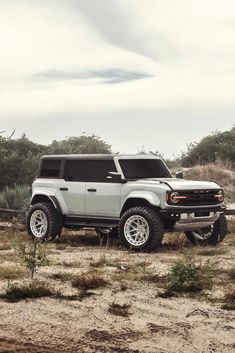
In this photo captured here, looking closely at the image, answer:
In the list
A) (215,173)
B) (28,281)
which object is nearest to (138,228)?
(28,281)

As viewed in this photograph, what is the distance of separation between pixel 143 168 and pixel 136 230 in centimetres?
162

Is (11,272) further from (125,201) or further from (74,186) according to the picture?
(74,186)

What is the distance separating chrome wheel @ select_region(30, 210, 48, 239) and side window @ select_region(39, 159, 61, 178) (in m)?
0.87

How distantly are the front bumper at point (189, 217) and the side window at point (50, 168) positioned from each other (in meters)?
3.00

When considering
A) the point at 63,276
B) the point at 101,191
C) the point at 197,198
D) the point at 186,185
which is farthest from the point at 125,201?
the point at 63,276

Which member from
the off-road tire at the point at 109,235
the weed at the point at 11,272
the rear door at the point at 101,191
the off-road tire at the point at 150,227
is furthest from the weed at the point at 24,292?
the off-road tire at the point at 109,235

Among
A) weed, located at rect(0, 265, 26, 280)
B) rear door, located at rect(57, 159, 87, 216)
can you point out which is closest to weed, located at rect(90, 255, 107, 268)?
weed, located at rect(0, 265, 26, 280)

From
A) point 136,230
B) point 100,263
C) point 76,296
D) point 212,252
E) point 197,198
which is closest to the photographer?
point 76,296

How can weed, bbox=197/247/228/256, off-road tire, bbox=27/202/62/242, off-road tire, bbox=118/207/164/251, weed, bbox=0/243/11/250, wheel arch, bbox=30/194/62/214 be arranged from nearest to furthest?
weed, bbox=197/247/228/256
off-road tire, bbox=118/207/164/251
weed, bbox=0/243/11/250
off-road tire, bbox=27/202/62/242
wheel arch, bbox=30/194/62/214

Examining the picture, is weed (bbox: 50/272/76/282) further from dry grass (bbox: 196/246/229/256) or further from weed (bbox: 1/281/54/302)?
dry grass (bbox: 196/246/229/256)

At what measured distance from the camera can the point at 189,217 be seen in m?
11.8

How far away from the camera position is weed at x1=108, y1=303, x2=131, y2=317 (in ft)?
22.5

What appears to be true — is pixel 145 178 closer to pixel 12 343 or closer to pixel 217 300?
pixel 217 300

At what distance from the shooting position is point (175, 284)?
310 inches
